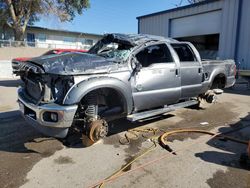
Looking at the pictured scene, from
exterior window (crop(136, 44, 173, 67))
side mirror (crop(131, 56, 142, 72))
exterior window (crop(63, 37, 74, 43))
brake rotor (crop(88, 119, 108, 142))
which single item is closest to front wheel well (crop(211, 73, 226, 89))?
exterior window (crop(136, 44, 173, 67))

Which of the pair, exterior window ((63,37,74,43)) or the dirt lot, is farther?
exterior window ((63,37,74,43))

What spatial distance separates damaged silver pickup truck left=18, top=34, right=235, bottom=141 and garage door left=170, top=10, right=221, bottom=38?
972 cm

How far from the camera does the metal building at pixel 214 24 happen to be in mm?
12820

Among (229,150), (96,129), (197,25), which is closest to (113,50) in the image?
(96,129)

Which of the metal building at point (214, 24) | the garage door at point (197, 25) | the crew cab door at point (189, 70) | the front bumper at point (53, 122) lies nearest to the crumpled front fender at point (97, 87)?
the front bumper at point (53, 122)

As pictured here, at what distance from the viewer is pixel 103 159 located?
157 inches

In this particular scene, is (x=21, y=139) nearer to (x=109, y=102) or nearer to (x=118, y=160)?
(x=109, y=102)

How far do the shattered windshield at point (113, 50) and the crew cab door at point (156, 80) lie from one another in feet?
0.95

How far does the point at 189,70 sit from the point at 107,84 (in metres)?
2.56

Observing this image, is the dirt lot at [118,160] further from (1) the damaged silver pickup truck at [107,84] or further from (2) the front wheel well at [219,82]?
(2) the front wheel well at [219,82]

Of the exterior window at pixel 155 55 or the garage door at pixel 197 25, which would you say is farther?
the garage door at pixel 197 25

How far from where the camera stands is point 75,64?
395 cm

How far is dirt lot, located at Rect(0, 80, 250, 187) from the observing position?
10.9 feet

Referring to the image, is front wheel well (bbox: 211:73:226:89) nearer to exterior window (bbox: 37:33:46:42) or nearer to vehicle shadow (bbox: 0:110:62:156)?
vehicle shadow (bbox: 0:110:62:156)
